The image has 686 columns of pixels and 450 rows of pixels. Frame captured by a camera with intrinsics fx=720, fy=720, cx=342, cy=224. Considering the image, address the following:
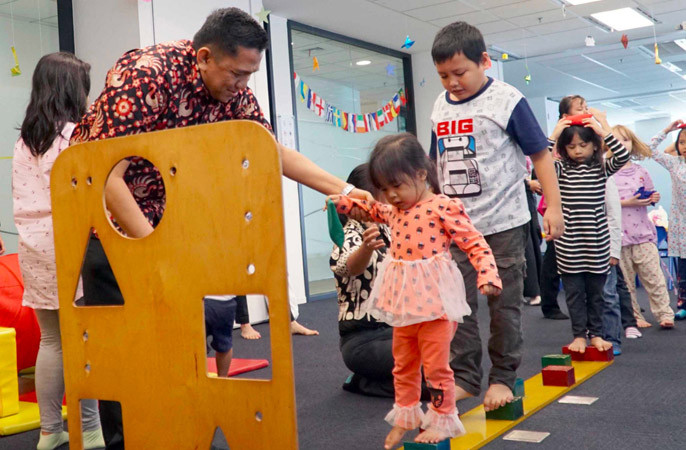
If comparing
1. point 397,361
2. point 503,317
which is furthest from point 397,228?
point 503,317

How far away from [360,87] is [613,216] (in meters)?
4.52

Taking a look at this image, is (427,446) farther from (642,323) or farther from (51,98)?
(642,323)

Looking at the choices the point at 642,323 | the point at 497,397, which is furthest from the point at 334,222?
the point at 642,323

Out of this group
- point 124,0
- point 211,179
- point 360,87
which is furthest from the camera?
point 360,87

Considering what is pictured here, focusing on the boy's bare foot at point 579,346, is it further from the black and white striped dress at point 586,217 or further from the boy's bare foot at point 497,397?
the boy's bare foot at point 497,397

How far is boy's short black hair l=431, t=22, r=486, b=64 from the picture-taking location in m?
2.31

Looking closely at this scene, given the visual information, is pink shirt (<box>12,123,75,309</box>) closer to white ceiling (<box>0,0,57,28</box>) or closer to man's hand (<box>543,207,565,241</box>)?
man's hand (<box>543,207,565,241</box>)

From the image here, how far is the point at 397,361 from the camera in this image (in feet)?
6.66

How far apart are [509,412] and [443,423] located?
43 cm

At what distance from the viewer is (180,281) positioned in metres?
1.51

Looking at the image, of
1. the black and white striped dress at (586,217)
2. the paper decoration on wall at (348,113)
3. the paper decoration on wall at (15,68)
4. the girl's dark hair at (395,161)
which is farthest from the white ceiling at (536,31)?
the girl's dark hair at (395,161)

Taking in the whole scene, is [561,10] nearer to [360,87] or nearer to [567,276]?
[360,87]

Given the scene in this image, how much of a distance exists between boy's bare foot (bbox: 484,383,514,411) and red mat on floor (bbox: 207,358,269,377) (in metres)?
1.42

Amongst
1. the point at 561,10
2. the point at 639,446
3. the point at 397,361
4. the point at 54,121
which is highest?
the point at 561,10
